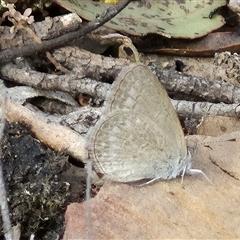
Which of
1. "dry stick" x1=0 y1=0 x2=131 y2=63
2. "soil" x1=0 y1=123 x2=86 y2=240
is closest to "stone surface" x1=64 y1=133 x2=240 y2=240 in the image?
"soil" x1=0 y1=123 x2=86 y2=240

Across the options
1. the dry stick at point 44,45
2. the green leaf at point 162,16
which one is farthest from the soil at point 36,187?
the green leaf at point 162,16

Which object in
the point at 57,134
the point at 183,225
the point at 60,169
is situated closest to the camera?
the point at 183,225

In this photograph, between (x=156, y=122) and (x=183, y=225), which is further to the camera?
(x=156, y=122)

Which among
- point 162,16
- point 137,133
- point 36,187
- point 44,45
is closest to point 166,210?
point 137,133

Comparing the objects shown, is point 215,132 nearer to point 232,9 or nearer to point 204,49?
point 204,49

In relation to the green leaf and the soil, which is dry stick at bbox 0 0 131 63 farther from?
the soil

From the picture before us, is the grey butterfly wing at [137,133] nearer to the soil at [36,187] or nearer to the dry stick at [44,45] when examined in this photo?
the soil at [36,187]

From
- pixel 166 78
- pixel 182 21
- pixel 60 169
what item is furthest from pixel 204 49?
pixel 60 169
